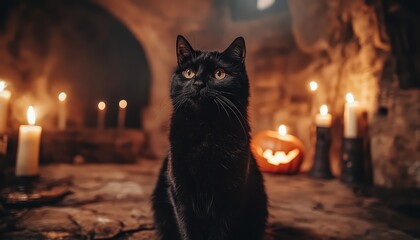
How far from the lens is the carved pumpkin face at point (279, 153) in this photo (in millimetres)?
2965

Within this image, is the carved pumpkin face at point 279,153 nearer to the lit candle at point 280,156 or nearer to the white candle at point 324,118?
the lit candle at point 280,156

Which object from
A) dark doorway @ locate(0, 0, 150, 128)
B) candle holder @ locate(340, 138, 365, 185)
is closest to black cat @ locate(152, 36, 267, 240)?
candle holder @ locate(340, 138, 365, 185)

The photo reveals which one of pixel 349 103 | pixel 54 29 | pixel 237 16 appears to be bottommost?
pixel 349 103

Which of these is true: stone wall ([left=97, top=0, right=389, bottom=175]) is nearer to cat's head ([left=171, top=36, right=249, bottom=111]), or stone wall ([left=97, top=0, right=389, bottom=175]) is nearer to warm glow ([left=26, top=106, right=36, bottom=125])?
warm glow ([left=26, top=106, right=36, bottom=125])

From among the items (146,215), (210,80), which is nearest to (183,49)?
(210,80)

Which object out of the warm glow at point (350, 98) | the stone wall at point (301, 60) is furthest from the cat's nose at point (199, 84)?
the warm glow at point (350, 98)

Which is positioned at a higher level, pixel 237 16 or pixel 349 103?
pixel 237 16

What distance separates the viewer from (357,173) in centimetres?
256

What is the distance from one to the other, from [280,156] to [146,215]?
1.78 m

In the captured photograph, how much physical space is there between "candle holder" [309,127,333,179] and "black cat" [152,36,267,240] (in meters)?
1.78

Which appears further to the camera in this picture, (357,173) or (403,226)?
(357,173)

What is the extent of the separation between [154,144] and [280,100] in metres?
2.02

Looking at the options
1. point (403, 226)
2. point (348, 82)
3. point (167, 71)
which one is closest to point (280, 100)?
point (348, 82)

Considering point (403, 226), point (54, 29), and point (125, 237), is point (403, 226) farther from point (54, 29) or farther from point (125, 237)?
point (54, 29)
